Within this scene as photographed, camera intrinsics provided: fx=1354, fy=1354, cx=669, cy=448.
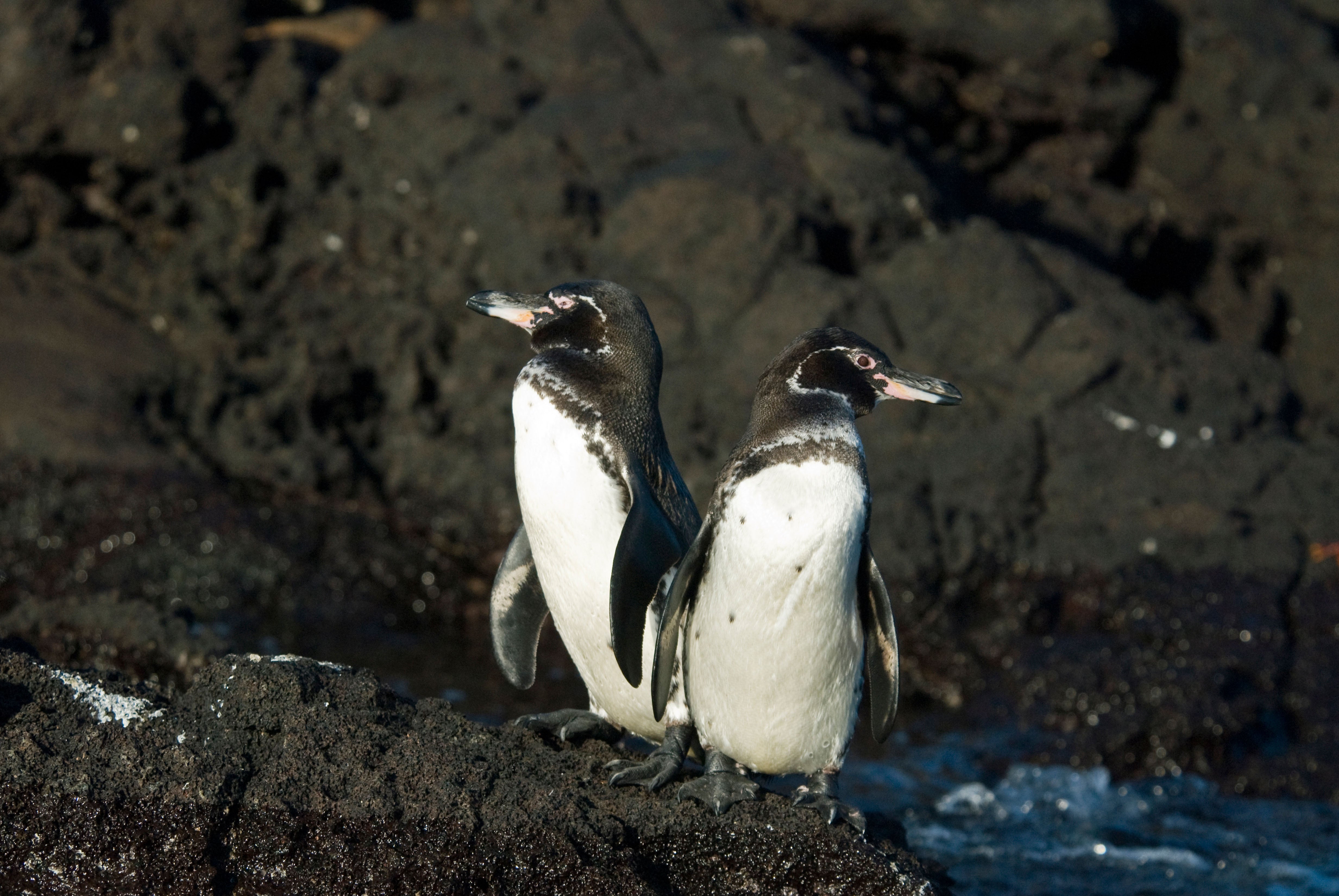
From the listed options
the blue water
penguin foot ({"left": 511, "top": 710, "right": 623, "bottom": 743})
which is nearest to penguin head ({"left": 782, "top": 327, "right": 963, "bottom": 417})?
penguin foot ({"left": 511, "top": 710, "right": 623, "bottom": 743})

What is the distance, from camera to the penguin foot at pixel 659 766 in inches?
155

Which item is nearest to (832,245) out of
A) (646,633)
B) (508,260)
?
(508,260)

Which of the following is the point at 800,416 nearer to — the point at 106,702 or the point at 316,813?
the point at 316,813

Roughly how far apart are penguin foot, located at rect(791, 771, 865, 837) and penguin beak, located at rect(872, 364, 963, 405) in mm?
1252

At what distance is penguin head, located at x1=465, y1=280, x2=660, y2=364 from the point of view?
4.59 meters

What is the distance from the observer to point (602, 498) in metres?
4.32

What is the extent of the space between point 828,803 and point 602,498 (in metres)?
1.17

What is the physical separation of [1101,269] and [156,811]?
8229 mm

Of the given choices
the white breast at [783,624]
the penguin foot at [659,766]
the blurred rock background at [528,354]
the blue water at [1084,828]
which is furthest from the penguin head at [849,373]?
the blurred rock background at [528,354]

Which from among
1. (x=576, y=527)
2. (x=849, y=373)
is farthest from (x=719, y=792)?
(x=849, y=373)

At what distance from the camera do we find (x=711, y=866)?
3.70 meters

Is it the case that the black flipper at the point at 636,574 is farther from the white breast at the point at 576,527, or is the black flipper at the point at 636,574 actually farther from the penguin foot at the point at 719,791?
the penguin foot at the point at 719,791

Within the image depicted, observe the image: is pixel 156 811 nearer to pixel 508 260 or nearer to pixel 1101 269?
pixel 508 260

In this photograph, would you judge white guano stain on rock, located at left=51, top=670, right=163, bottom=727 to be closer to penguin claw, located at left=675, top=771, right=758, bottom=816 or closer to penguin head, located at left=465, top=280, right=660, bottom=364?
penguin claw, located at left=675, top=771, right=758, bottom=816
